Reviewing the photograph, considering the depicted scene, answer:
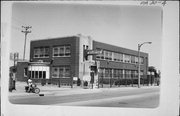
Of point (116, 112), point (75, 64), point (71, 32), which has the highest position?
point (71, 32)

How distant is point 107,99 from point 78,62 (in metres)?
0.61

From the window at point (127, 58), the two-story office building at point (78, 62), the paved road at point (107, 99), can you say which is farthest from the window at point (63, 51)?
the window at point (127, 58)

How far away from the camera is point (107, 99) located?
4.84 meters

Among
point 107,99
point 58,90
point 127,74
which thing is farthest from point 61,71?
point 127,74

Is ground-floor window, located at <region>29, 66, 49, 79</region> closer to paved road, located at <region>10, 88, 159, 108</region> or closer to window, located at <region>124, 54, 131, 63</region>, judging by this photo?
paved road, located at <region>10, 88, 159, 108</region>

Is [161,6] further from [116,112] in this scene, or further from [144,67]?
[116,112]

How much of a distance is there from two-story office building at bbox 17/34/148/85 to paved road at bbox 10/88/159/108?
6.8 inches

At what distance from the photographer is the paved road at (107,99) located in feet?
15.6

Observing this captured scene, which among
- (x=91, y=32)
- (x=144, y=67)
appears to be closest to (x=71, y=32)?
(x=91, y=32)

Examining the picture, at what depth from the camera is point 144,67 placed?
4.84m

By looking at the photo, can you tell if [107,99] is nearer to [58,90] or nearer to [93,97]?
[93,97]

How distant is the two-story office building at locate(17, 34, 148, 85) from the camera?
4.88 m

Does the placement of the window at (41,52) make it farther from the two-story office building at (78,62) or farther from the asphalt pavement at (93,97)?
the asphalt pavement at (93,97)

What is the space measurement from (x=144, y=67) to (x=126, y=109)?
590 mm
